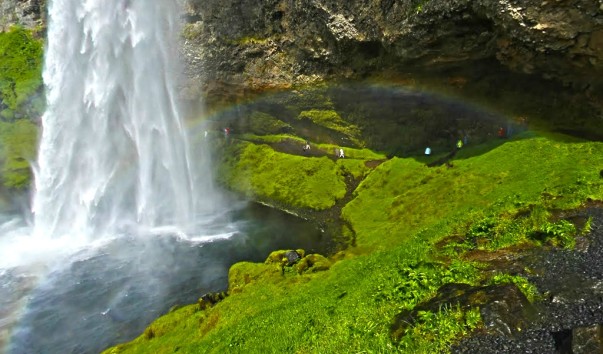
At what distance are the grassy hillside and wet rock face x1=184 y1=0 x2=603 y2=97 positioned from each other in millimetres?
5895

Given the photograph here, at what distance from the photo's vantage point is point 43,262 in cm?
2939

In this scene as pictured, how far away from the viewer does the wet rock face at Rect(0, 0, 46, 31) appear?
221ft

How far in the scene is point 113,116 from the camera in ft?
135

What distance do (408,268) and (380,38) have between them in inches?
900

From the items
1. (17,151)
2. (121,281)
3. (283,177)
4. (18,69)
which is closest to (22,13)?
(18,69)

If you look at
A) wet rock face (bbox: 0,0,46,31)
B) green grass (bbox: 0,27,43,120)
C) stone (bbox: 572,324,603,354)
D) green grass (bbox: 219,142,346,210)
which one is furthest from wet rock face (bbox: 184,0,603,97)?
wet rock face (bbox: 0,0,46,31)

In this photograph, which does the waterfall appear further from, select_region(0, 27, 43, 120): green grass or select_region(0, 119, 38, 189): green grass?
select_region(0, 27, 43, 120): green grass

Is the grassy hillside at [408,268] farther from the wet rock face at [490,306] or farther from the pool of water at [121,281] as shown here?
the pool of water at [121,281]

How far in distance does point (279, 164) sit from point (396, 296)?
31135 mm

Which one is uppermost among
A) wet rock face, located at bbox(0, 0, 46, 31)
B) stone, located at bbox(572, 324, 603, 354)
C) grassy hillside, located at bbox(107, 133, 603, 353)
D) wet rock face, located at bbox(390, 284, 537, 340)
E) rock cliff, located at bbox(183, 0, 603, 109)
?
wet rock face, located at bbox(0, 0, 46, 31)

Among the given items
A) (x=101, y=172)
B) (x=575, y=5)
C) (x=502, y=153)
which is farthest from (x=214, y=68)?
(x=575, y=5)

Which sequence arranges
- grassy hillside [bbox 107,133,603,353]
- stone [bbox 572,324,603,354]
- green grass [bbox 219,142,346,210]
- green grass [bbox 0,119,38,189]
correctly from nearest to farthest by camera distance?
stone [bbox 572,324,603,354], grassy hillside [bbox 107,133,603,353], green grass [bbox 219,142,346,210], green grass [bbox 0,119,38,189]

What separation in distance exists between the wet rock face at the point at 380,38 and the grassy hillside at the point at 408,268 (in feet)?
19.3

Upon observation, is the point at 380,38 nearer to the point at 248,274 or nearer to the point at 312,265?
the point at 312,265
